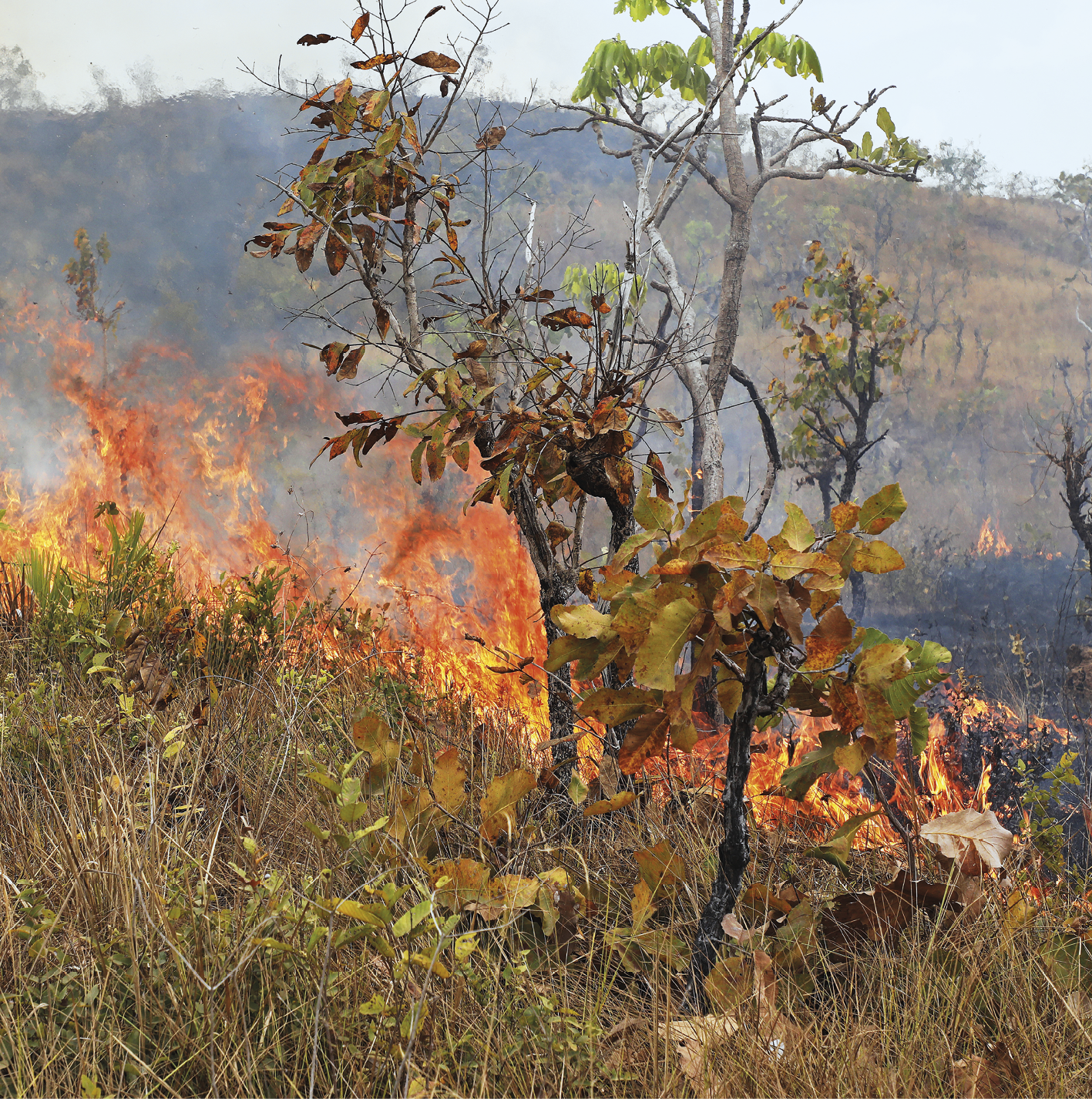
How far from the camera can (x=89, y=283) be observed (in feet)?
34.1

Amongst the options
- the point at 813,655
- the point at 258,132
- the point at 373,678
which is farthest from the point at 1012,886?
the point at 258,132

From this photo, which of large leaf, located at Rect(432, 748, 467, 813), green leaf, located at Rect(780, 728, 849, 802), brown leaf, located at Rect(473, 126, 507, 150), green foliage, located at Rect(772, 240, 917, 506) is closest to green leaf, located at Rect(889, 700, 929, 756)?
green leaf, located at Rect(780, 728, 849, 802)

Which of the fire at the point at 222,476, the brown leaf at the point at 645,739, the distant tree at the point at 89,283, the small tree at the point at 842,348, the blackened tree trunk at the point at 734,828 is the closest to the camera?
the brown leaf at the point at 645,739

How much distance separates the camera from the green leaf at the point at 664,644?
1027mm

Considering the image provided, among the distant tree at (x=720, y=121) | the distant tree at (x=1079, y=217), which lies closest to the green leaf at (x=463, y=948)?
the distant tree at (x=720, y=121)

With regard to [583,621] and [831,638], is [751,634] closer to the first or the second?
[831,638]

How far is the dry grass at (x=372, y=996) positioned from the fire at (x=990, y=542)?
13.5m

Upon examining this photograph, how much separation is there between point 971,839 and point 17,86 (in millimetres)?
13689

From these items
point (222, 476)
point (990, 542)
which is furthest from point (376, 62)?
point (990, 542)

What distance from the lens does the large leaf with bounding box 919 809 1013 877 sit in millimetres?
1314

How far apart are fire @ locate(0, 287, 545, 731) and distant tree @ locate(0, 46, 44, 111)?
3.10 m

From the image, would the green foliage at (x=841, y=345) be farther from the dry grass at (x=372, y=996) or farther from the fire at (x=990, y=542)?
the dry grass at (x=372, y=996)

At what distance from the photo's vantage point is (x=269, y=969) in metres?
1.19

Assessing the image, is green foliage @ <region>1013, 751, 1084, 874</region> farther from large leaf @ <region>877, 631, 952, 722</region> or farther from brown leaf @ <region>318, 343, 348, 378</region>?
brown leaf @ <region>318, 343, 348, 378</region>
